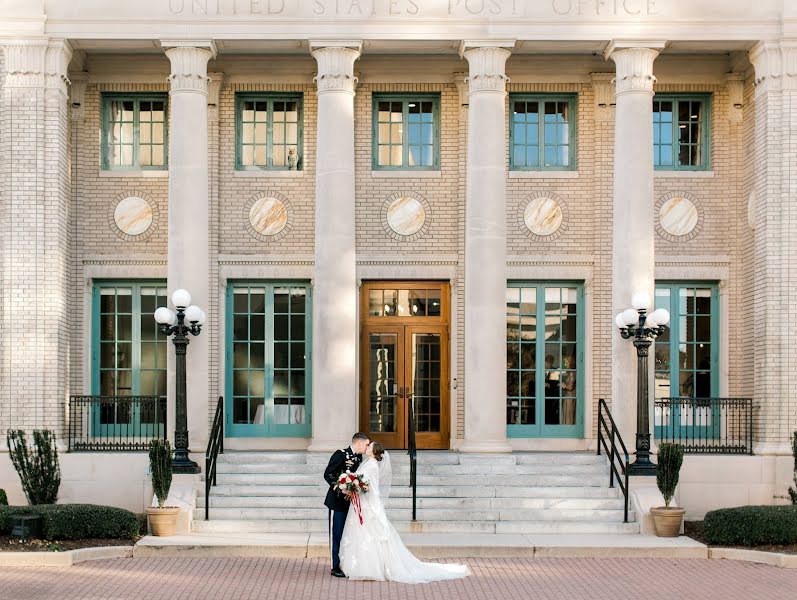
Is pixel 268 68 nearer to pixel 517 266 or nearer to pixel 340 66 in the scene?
pixel 340 66

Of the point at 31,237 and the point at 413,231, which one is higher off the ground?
the point at 413,231

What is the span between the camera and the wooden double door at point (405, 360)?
2250cm

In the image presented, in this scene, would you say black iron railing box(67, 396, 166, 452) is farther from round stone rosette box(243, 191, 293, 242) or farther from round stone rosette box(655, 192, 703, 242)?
round stone rosette box(655, 192, 703, 242)

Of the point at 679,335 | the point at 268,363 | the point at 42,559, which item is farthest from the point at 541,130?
the point at 42,559

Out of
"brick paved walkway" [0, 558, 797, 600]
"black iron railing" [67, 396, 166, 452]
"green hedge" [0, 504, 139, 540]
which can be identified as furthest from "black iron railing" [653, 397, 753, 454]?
"green hedge" [0, 504, 139, 540]

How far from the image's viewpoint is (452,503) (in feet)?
61.0

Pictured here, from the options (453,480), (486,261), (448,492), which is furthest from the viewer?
(486,261)

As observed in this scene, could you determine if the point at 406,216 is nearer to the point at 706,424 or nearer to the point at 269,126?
the point at 269,126

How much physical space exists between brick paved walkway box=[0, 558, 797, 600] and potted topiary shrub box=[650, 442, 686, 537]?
1.22m

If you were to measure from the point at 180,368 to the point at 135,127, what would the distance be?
18.6 ft

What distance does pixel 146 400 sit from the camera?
870 inches

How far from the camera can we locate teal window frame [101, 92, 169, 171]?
2247 centimetres

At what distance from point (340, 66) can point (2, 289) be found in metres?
6.61

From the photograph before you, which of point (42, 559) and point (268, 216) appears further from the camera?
point (268, 216)
